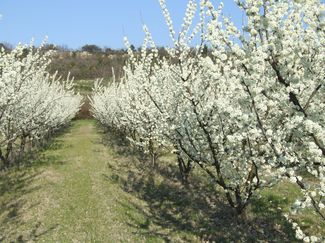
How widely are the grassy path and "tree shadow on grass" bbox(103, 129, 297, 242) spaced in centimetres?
57

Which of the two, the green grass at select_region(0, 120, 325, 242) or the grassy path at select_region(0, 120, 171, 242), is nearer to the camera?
the green grass at select_region(0, 120, 325, 242)

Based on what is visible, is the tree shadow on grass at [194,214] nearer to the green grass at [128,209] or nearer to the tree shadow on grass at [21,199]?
the green grass at [128,209]

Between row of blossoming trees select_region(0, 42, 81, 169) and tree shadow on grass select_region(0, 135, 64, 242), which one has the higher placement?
row of blossoming trees select_region(0, 42, 81, 169)

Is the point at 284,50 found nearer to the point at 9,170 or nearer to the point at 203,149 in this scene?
the point at 203,149

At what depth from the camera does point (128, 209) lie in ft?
60.8

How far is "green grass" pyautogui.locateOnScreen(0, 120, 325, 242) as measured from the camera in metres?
15.5

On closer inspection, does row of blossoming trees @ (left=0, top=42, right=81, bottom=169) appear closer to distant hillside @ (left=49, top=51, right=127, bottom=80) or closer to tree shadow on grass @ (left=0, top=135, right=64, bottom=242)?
tree shadow on grass @ (left=0, top=135, right=64, bottom=242)

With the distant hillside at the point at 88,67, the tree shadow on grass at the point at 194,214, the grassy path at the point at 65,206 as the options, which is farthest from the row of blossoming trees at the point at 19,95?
the distant hillside at the point at 88,67

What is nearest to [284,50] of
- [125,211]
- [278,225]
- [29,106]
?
[278,225]

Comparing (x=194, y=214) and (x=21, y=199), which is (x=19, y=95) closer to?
(x=21, y=199)

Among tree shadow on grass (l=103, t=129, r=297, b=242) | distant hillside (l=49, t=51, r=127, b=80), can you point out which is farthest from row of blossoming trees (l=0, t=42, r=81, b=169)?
distant hillside (l=49, t=51, r=127, b=80)

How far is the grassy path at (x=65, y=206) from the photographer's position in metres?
15.7

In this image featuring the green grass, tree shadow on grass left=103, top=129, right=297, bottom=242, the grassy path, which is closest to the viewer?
tree shadow on grass left=103, top=129, right=297, bottom=242

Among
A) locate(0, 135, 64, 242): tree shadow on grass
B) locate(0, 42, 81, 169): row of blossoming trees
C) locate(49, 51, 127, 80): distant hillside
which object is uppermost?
locate(49, 51, 127, 80): distant hillside
